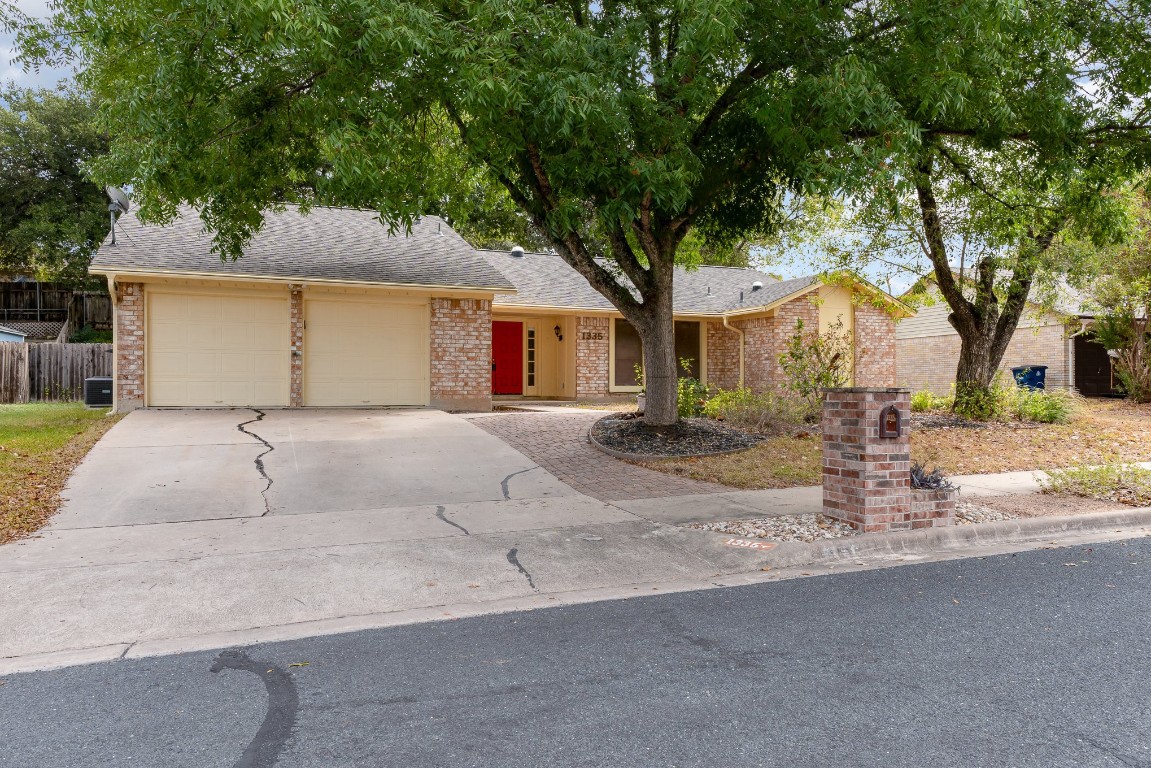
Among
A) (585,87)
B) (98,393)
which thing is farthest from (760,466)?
(98,393)

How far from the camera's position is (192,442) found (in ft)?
35.6

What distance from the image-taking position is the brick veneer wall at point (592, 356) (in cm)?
2039

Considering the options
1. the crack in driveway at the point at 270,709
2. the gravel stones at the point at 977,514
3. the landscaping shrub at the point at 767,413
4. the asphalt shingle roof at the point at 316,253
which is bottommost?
the crack in driveway at the point at 270,709

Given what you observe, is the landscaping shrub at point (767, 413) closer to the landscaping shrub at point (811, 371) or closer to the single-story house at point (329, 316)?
the landscaping shrub at point (811, 371)

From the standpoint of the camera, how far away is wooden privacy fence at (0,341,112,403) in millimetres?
19781

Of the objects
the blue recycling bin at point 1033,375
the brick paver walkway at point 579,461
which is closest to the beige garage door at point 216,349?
the brick paver walkway at point 579,461

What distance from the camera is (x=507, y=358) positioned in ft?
69.5

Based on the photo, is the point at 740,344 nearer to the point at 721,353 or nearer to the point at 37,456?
the point at 721,353

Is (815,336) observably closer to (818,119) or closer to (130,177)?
(818,119)

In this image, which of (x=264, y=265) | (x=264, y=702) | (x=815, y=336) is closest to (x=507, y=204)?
(x=264, y=265)

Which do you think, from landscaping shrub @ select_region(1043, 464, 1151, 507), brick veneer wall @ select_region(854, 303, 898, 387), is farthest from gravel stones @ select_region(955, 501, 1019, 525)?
brick veneer wall @ select_region(854, 303, 898, 387)

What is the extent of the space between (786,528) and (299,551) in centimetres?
424

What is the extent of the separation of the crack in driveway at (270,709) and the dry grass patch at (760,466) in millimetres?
6145

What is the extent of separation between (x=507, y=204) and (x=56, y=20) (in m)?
7.61
